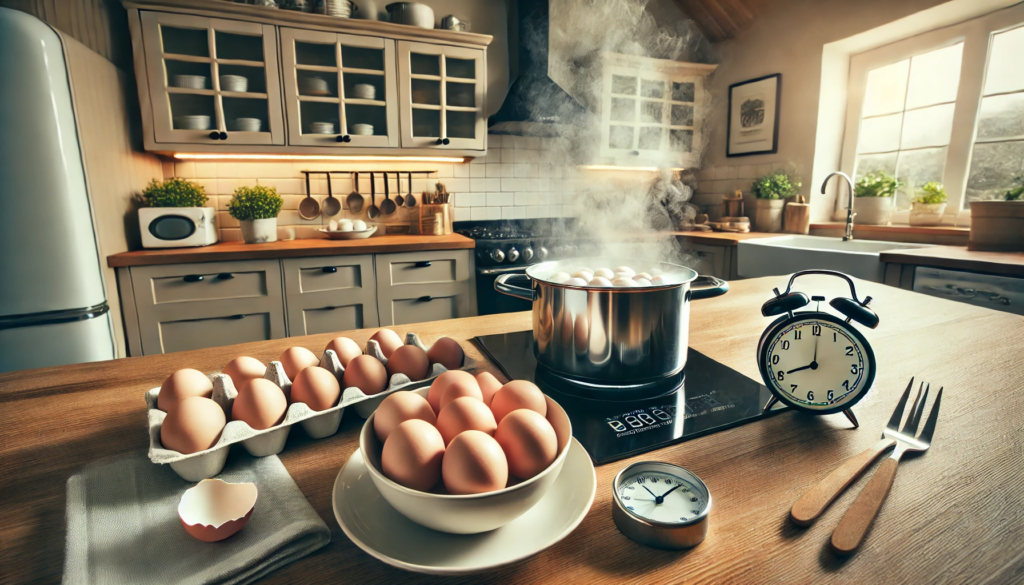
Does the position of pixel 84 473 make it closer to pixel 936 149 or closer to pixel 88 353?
pixel 88 353

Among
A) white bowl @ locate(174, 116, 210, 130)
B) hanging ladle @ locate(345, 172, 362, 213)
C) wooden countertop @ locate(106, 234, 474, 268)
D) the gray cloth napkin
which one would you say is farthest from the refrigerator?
the gray cloth napkin

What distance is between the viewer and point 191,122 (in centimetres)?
237

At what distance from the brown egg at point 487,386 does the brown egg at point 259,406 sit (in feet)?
0.80

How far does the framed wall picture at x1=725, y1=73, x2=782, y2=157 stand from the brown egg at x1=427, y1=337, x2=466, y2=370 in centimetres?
327

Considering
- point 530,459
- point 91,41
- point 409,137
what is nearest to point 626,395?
point 530,459

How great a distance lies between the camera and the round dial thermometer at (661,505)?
412 mm

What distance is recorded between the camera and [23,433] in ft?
2.03

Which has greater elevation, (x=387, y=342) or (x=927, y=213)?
(x=927, y=213)

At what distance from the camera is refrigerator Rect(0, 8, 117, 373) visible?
1589mm

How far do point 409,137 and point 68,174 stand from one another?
4.99 ft

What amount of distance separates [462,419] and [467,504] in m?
0.10

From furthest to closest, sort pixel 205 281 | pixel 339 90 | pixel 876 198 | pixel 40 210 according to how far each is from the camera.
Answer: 1. pixel 876 198
2. pixel 339 90
3. pixel 205 281
4. pixel 40 210

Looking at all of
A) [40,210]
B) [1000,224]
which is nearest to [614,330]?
[40,210]

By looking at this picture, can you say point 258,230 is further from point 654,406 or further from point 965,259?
point 965,259
